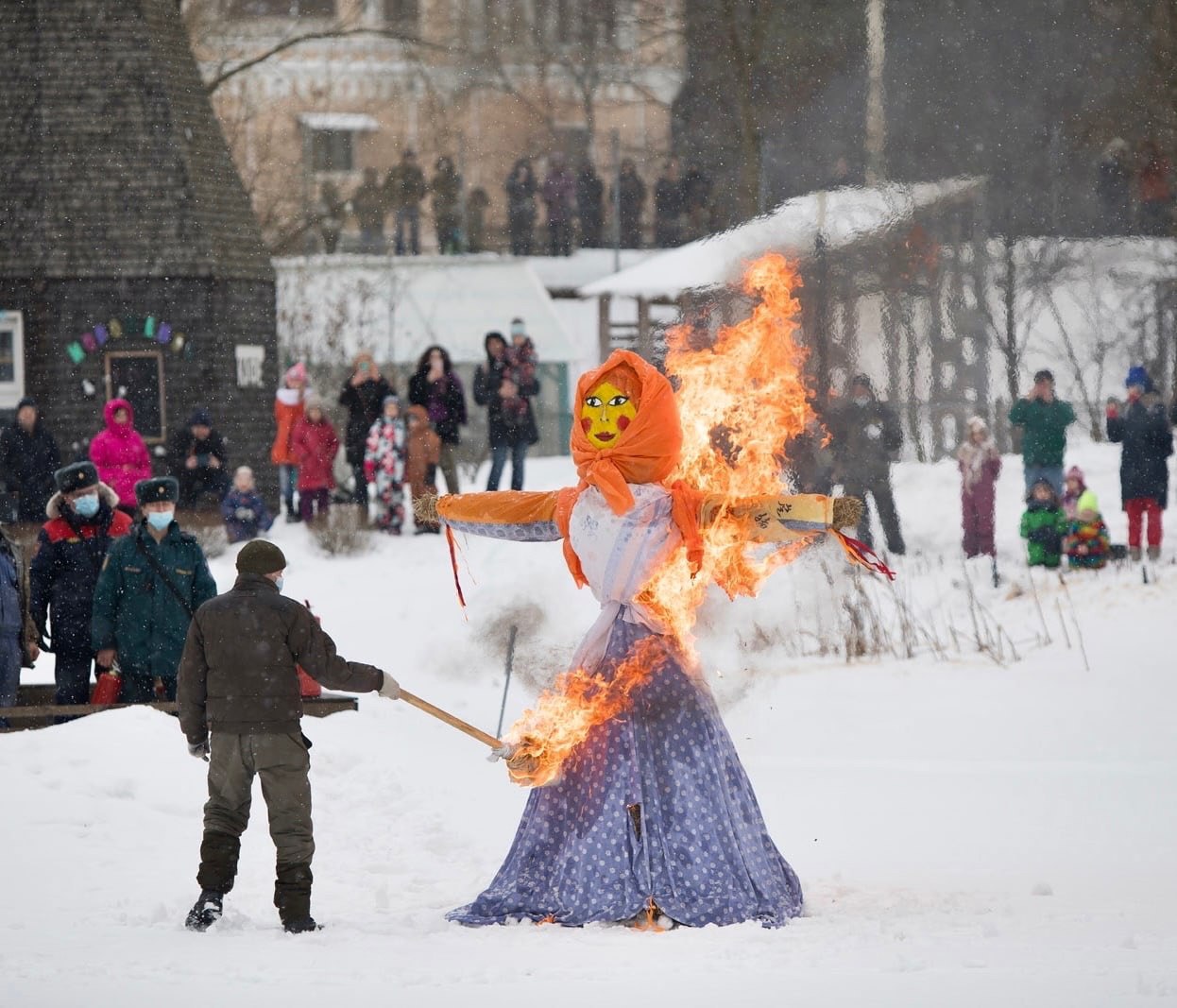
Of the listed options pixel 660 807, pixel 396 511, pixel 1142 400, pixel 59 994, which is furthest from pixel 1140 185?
pixel 59 994

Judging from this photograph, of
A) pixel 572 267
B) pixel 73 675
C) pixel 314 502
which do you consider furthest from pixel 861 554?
pixel 572 267

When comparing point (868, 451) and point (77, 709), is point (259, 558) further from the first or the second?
point (868, 451)

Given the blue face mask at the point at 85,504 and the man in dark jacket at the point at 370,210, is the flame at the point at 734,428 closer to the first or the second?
the blue face mask at the point at 85,504

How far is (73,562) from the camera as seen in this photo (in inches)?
420

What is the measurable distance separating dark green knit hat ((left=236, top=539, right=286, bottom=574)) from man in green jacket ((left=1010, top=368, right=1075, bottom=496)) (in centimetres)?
993

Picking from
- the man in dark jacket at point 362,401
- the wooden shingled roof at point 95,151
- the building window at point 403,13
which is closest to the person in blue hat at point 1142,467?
the man in dark jacket at point 362,401

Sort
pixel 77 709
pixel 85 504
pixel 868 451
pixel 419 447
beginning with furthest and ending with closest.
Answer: pixel 419 447, pixel 868 451, pixel 85 504, pixel 77 709

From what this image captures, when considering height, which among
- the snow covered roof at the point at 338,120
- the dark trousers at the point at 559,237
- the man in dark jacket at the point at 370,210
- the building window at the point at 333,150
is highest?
the snow covered roof at the point at 338,120

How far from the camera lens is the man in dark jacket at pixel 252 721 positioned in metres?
7.22

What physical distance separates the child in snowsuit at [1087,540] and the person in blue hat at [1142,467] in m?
0.32

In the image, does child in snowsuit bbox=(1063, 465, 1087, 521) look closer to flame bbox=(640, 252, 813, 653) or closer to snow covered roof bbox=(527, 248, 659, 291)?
flame bbox=(640, 252, 813, 653)

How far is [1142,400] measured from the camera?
53.5ft

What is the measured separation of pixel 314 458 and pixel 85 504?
7.82 metres

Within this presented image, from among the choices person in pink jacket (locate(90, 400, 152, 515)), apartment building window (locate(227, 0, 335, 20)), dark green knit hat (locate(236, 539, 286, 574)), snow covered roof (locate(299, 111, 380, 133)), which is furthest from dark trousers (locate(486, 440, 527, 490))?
snow covered roof (locate(299, 111, 380, 133))
